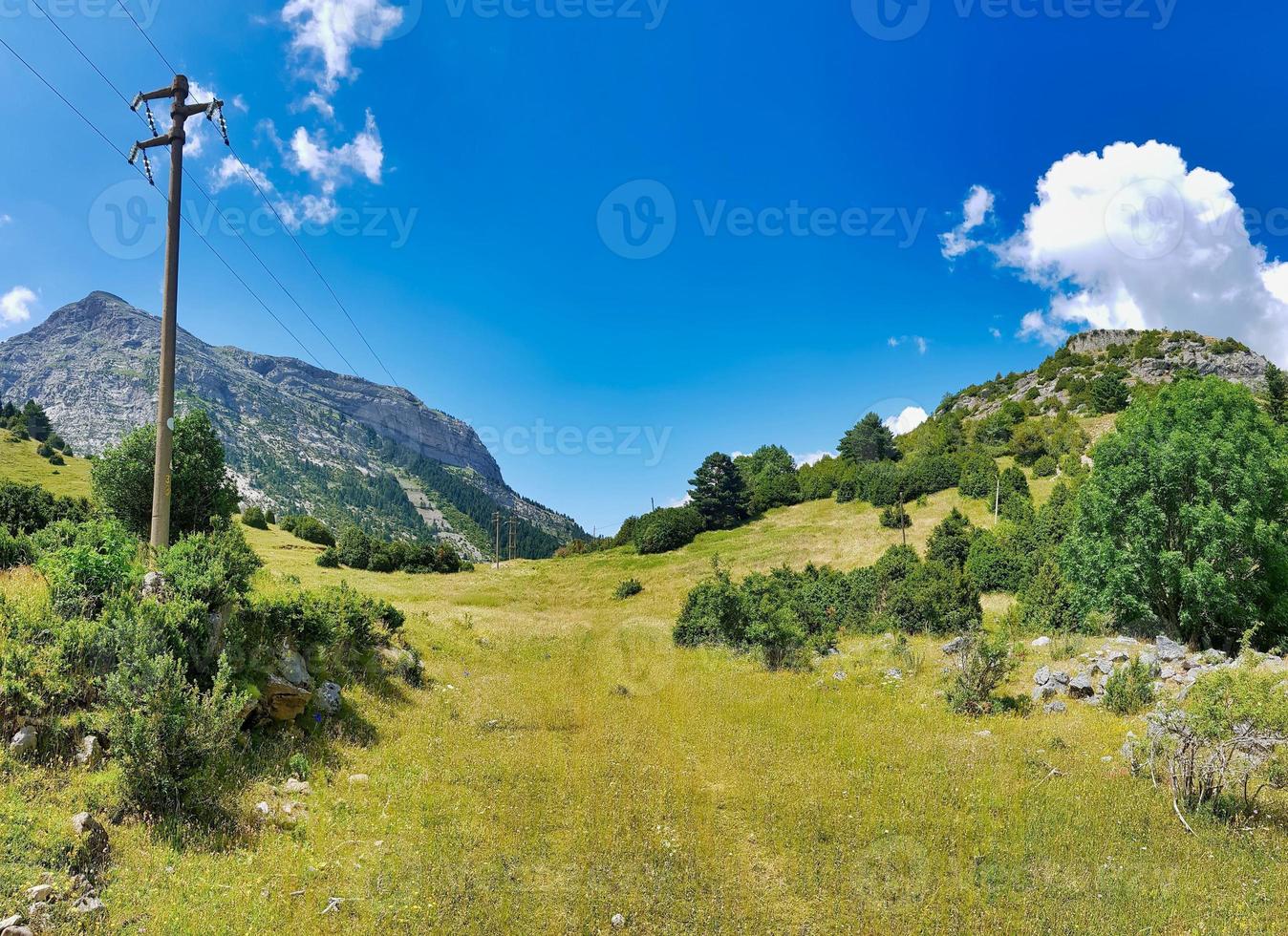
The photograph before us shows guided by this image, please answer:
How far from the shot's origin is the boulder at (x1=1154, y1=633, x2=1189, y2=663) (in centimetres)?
1838

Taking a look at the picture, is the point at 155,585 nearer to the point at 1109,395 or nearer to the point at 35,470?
the point at 35,470

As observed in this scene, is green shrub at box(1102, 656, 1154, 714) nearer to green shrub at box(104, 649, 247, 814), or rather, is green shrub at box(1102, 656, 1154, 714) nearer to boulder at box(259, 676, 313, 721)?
boulder at box(259, 676, 313, 721)

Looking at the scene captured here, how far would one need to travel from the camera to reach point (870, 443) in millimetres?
96250

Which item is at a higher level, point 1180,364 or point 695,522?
point 1180,364

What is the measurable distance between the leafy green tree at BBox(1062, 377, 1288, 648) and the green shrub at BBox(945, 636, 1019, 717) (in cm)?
1036

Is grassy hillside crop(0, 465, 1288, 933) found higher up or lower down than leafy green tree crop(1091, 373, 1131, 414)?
lower down

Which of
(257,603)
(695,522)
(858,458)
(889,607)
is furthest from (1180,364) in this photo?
(257,603)

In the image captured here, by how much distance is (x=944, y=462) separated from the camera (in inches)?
2842

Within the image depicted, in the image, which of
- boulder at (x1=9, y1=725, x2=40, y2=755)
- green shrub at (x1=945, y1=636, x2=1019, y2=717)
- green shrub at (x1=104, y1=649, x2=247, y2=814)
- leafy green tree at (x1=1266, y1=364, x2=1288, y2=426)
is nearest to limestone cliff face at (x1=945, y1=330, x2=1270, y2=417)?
leafy green tree at (x1=1266, y1=364, x2=1288, y2=426)

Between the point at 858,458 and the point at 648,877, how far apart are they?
313ft

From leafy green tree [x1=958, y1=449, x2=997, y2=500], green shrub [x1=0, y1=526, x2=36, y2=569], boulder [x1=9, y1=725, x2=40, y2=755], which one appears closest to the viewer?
boulder [x1=9, y1=725, x2=40, y2=755]

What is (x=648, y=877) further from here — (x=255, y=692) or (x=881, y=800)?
(x=255, y=692)

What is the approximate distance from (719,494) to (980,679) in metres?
60.8

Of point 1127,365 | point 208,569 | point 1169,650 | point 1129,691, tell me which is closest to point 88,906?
point 208,569
